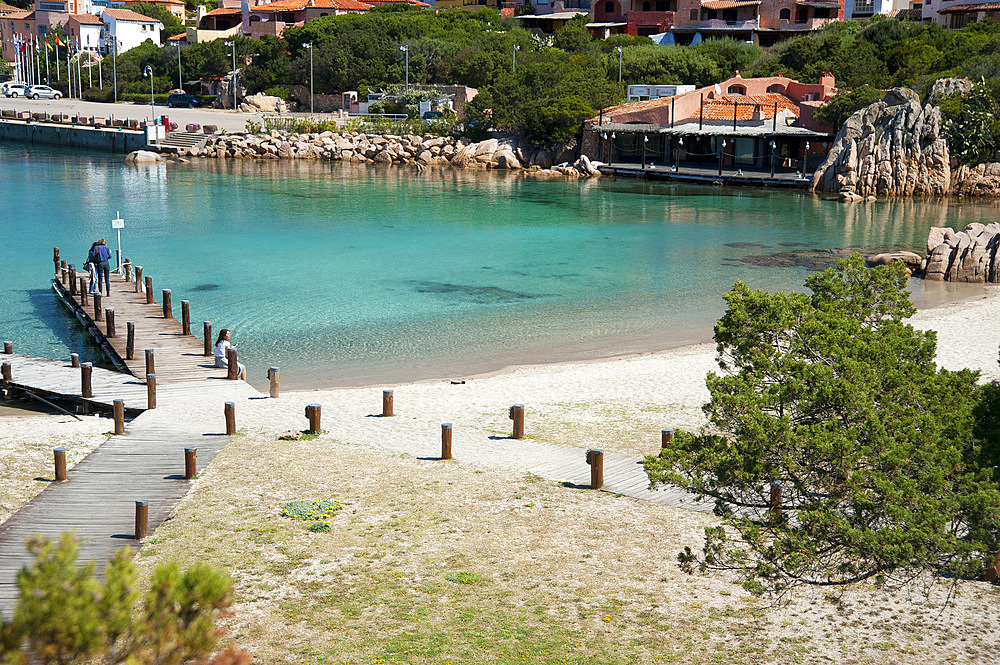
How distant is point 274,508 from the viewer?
14.0 meters

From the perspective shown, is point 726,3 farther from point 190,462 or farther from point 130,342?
point 190,462

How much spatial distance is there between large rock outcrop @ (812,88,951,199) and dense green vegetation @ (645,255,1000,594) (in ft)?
170

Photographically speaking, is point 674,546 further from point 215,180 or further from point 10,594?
point 215,180

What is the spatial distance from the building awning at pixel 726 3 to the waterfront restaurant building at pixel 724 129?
25.7 m

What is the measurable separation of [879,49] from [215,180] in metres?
50.0

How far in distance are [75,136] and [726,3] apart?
204 feet

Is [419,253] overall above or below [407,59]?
below

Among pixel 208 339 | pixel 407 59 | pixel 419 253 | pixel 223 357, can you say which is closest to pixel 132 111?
pixel 407 59

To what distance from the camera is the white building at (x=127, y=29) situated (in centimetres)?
12075

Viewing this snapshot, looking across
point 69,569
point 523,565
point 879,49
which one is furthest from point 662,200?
point 69,569

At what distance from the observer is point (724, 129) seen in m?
66.8

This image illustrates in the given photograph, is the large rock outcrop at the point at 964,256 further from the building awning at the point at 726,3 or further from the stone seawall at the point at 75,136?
the building awning at the point at 726,3

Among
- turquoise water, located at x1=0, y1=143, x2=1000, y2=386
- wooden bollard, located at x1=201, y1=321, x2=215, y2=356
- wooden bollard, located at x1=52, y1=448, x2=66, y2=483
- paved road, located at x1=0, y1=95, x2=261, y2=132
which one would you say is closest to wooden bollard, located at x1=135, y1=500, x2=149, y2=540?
wooden bollard, located at x1=52, y1=448, x2=66, y2=483

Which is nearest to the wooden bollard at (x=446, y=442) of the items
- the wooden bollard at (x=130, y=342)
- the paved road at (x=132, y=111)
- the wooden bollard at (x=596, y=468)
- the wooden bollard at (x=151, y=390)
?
the wooden bollard at (x=596, y=468)
